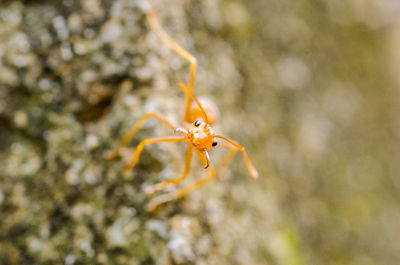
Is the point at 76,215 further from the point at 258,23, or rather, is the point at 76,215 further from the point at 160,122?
the point at 258,23

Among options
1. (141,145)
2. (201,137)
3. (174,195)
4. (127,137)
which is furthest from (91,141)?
(201,137)

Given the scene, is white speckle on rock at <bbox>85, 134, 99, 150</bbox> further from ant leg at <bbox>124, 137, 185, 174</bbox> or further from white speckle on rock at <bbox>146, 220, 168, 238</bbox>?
white speckle on rock at <bbox>146, 220, 168, 238</bbox>

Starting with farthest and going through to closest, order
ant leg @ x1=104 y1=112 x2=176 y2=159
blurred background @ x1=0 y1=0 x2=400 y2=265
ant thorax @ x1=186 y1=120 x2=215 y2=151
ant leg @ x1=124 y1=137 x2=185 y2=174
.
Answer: ant leg @ x1=104 y1=112 x2=176 y2=159 < blurred background @ x1=0 y1=0 x2=400 y2=265 < ant leg @ x1=124 y1=137 x2=185 y2=174 < ant thorax @ x1=186 y1=120 x2=215 y2=151

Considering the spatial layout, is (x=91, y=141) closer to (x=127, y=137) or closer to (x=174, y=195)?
(x=127, y=137)

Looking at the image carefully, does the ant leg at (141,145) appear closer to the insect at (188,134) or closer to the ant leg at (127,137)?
the insect at (188,134)

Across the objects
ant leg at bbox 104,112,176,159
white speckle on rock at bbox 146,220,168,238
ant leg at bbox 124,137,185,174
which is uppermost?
ant leg at bbox 104,112,176,159

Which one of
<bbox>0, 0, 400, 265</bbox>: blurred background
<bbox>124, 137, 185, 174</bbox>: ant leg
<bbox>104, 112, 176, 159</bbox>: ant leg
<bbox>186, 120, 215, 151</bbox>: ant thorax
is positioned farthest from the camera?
<bbox>104, 112, 176, 159</bbox>: ant leg

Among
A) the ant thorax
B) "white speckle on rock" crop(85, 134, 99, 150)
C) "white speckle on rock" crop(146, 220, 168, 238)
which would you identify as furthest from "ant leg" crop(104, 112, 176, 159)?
"white speckle on rock" crop(146, 220, 168, 238)

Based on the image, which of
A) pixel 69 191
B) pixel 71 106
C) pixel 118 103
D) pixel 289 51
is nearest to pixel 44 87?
pixel 71 106
